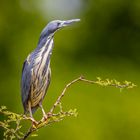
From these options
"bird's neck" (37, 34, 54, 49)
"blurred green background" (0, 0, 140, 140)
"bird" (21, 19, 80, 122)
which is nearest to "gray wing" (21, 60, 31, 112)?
"bird" (21, 19, 80, 122)

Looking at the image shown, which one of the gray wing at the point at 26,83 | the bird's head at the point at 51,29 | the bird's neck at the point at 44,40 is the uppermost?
the bird's head at the point at 51,29

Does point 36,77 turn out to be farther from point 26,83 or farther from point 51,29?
point 51,29

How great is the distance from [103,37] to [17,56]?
113cm

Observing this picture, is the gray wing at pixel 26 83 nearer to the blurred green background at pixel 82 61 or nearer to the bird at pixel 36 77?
the bird at pixel 36 77

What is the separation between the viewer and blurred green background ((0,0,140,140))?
831 centimetres

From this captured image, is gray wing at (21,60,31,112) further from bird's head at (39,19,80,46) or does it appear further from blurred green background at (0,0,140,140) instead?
blurred green background at (0,0,140,140)

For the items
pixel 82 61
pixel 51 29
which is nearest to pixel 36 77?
pixel 51 29

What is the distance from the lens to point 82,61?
8844mm

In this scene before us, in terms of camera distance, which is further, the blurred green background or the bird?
the blurred green background

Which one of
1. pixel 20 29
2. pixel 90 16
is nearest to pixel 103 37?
pixel 90 16

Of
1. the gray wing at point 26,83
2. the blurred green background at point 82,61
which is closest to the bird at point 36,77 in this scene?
the gray wing at point 26,83

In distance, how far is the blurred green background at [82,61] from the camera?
831 cm

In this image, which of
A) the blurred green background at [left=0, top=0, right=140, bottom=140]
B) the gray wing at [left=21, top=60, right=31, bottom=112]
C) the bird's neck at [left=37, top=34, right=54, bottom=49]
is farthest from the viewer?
the blurred green background at [left=0, top=0, right=140, bottom=140]

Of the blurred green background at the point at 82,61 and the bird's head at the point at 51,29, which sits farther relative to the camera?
the blurred green background at the point at 82,61
